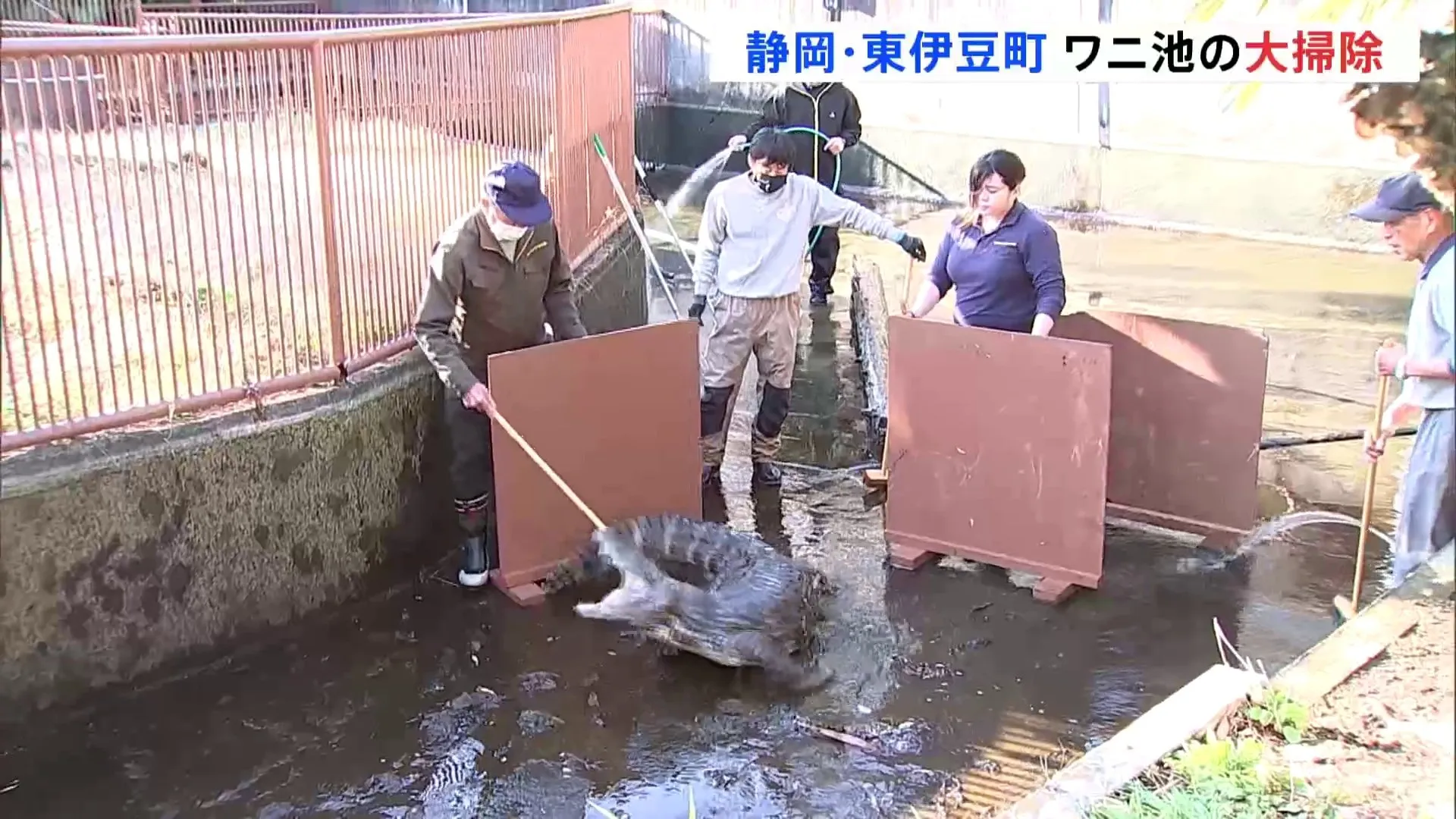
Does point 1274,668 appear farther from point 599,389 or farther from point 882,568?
point 599,389

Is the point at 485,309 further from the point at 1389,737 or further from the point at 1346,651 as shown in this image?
the point at 1389,737

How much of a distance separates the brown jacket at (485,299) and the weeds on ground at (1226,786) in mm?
2918

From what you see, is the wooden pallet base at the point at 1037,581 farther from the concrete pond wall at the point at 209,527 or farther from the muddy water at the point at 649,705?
the concrete pond wall at the point at 209,527

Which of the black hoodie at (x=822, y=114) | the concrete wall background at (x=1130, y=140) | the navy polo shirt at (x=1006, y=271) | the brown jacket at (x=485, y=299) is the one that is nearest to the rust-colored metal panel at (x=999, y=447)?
the navy polo shirt at (x=1006, y=271)

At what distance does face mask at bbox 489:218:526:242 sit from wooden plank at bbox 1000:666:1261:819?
2.91m

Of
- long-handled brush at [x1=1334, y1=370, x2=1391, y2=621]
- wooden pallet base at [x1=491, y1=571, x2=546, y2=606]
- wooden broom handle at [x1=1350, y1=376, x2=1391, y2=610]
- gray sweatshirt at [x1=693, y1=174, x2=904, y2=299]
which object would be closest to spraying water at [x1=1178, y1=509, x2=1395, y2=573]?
long-handled brush at [x1=1334, y1=370, x2=1391, y2=621]

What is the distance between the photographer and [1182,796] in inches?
126

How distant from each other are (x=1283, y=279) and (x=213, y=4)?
10.0m

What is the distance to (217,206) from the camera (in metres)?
4.80

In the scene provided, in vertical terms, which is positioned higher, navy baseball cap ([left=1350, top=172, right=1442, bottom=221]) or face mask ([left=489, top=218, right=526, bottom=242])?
navy baseball cap ([left=1350, top=172, right=1442, bottom=221])

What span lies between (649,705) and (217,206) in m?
2.33

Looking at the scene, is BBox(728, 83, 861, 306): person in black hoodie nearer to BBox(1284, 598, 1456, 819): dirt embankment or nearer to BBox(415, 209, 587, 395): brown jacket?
BBox(415, 209, 587, 395): brown jacket

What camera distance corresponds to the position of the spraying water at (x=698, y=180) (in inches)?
605

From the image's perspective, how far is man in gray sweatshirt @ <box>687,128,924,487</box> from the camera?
622 centimetres
